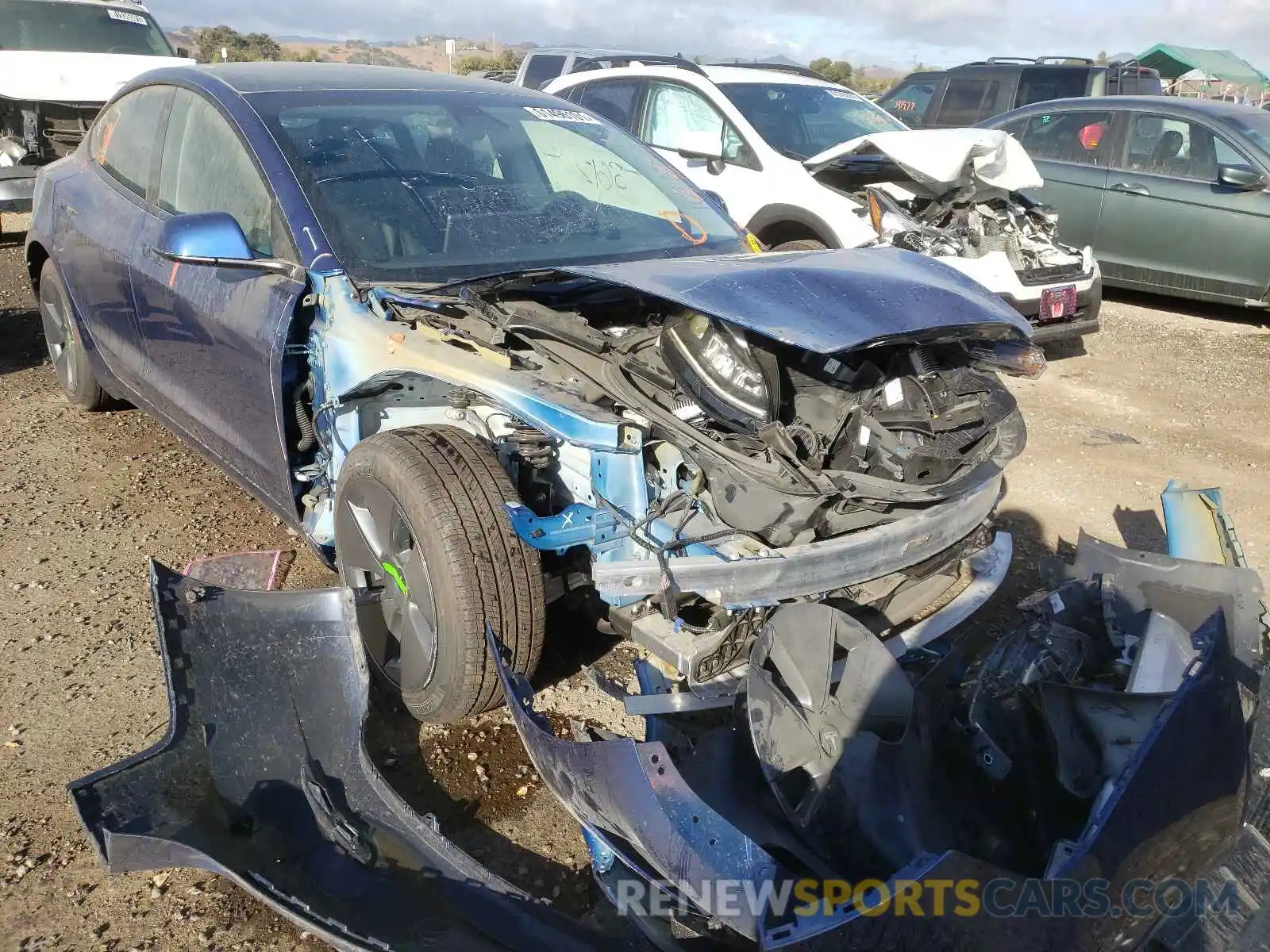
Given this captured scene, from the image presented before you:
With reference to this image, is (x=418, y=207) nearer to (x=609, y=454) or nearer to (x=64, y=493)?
(x=609, y=454)

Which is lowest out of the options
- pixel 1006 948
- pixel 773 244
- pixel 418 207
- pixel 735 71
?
pixel 1006 948

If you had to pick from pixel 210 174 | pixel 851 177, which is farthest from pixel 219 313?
pixel 851 177

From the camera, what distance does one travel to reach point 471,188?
3.35 m

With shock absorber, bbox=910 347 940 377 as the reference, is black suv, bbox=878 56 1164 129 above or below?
above

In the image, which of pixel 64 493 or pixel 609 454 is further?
pixel 64 493

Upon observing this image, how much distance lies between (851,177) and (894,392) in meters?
5.16

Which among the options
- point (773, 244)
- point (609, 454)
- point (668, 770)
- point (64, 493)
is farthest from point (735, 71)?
point (668, 770)

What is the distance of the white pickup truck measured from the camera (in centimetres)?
972

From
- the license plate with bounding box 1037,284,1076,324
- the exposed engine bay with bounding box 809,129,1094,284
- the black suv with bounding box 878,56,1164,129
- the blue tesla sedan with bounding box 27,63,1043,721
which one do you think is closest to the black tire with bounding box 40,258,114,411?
the blue tesla sedan with bounding box 27,63,1043,721

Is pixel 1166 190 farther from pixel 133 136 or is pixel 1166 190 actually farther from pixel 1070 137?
pixel 133 136

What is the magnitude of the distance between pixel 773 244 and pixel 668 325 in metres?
4.60

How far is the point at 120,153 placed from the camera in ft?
13.4

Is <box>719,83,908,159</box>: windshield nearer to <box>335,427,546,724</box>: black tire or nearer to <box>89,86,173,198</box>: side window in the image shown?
<box>89,86,173,198</box>: side window

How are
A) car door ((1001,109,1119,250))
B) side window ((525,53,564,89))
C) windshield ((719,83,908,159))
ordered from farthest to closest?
side window ((525,53,564,89)), car door ((1001,109,1119,250)), windshield ((719,83,908,159))
